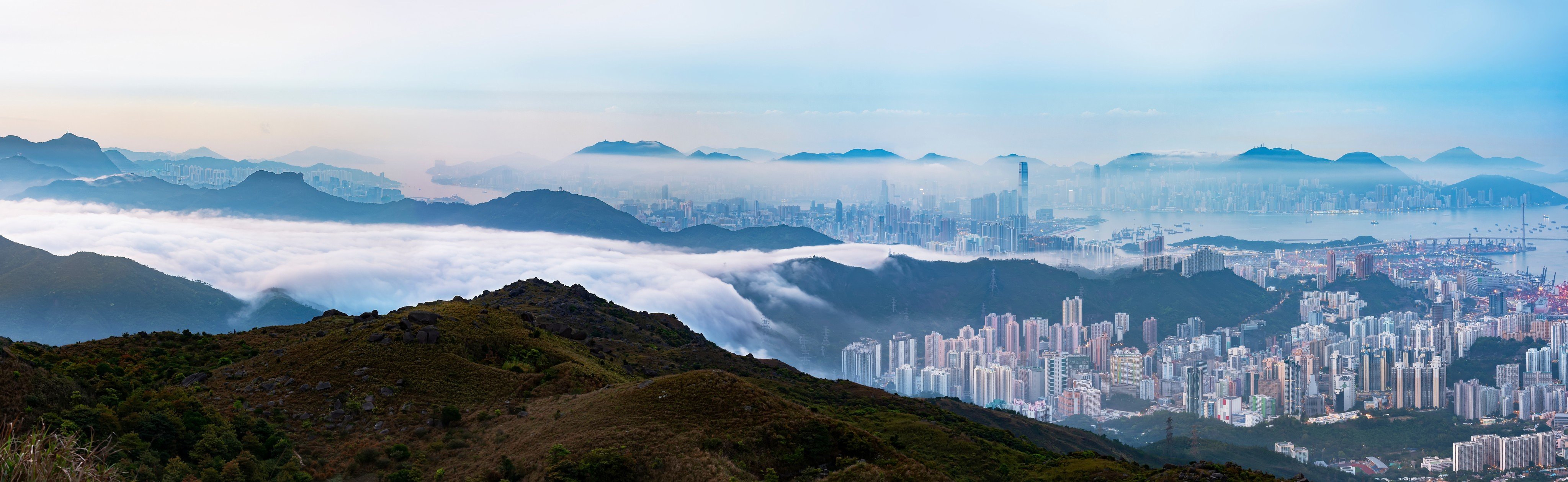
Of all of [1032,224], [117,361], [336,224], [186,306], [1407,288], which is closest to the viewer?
[117,361]

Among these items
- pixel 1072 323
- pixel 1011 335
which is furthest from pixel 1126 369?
pixel 1072 323

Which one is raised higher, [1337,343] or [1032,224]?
[1032,224]

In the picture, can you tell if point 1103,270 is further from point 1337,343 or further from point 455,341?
point 455,341

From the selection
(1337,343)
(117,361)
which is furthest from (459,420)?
(1337,343)

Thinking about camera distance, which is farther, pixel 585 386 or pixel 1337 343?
pixel 1337 343

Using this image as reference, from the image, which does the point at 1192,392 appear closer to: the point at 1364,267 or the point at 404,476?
the point at 1364,267
